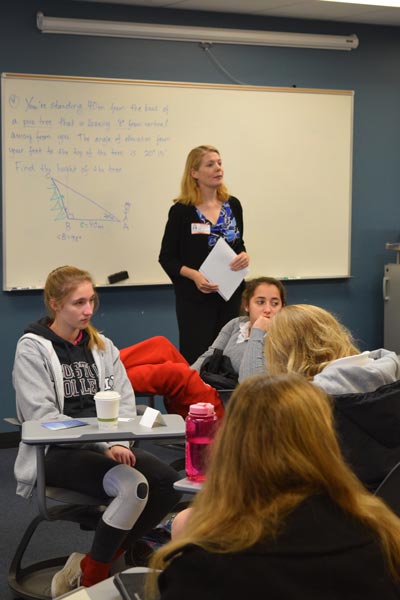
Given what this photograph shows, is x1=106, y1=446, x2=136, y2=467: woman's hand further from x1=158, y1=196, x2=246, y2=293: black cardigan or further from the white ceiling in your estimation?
the white ceiling

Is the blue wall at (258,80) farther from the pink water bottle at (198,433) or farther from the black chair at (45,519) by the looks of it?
the pink water bottle at (198,433)

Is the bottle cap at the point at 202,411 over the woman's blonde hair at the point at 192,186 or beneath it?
beneath

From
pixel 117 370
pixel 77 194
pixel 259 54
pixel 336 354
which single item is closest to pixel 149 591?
pixel 336 354

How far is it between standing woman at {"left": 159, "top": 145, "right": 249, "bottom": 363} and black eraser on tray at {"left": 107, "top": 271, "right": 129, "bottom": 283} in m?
0.66

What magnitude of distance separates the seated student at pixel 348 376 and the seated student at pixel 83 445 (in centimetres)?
79

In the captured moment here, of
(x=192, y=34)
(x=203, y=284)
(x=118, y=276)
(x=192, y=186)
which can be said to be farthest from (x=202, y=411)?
(x=192, y=34)

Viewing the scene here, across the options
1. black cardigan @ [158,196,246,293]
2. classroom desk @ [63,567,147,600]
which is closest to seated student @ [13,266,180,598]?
classroom desk @ [63,567,147,600]

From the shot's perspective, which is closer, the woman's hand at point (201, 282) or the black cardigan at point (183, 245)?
the woman's hand at point (201, 282)

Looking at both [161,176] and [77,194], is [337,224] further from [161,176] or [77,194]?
[77,194]

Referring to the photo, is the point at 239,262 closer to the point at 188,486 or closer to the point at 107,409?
the point at 107,409

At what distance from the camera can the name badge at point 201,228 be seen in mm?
4734

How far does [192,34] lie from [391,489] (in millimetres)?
3857

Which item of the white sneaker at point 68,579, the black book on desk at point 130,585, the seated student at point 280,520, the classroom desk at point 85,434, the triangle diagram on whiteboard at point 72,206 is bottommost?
the white sneaker at point 68,579

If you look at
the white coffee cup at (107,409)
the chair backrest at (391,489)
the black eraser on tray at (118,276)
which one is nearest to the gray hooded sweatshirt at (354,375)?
the chair backrest at (391,489)
